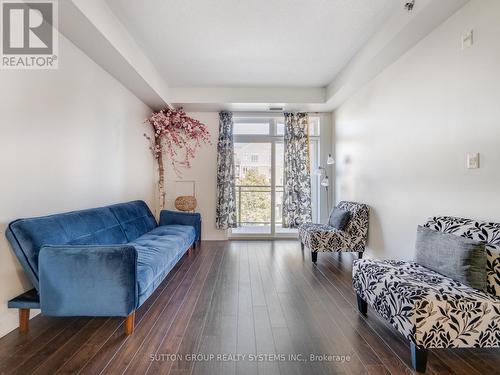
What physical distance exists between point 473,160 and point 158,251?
297cm

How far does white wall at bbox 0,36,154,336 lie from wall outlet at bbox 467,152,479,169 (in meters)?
3.63

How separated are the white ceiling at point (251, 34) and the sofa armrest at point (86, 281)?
7.85 ft

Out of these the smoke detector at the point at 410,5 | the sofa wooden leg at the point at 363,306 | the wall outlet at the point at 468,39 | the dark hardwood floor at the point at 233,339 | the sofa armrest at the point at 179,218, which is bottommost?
the dark hardwood floor at the point at 233,339

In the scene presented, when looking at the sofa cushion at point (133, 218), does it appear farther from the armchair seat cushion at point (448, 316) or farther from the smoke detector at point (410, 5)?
the smoke detector at point (410, 5)

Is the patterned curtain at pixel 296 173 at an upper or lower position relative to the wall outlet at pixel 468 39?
lower

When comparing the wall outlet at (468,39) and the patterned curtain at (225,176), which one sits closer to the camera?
the wall outlet at (468,39)

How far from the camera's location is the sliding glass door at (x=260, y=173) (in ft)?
17.6

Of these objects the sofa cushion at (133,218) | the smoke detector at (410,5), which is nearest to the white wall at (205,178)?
the sofa cushion at (133,218)

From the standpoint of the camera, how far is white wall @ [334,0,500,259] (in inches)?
78.2

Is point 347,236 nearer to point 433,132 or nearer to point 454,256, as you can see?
point 433,132

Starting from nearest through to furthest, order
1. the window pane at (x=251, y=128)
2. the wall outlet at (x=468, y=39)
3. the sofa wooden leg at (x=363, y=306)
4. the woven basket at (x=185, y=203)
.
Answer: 1. the wall outlet at (x=468, y=39)
2. the sofa wooden leg at (x=363, y=306)
3. the woven basket at (x=185, y=203)
4. the window pane at (x=251, y=128)

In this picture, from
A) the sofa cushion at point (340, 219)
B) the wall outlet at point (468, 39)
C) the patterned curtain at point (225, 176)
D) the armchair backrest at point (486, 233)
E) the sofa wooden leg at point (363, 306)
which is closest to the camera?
the armchair backrest at point (486, 233)

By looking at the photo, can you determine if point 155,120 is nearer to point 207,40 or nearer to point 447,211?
point 207,40

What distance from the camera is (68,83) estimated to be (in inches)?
102
